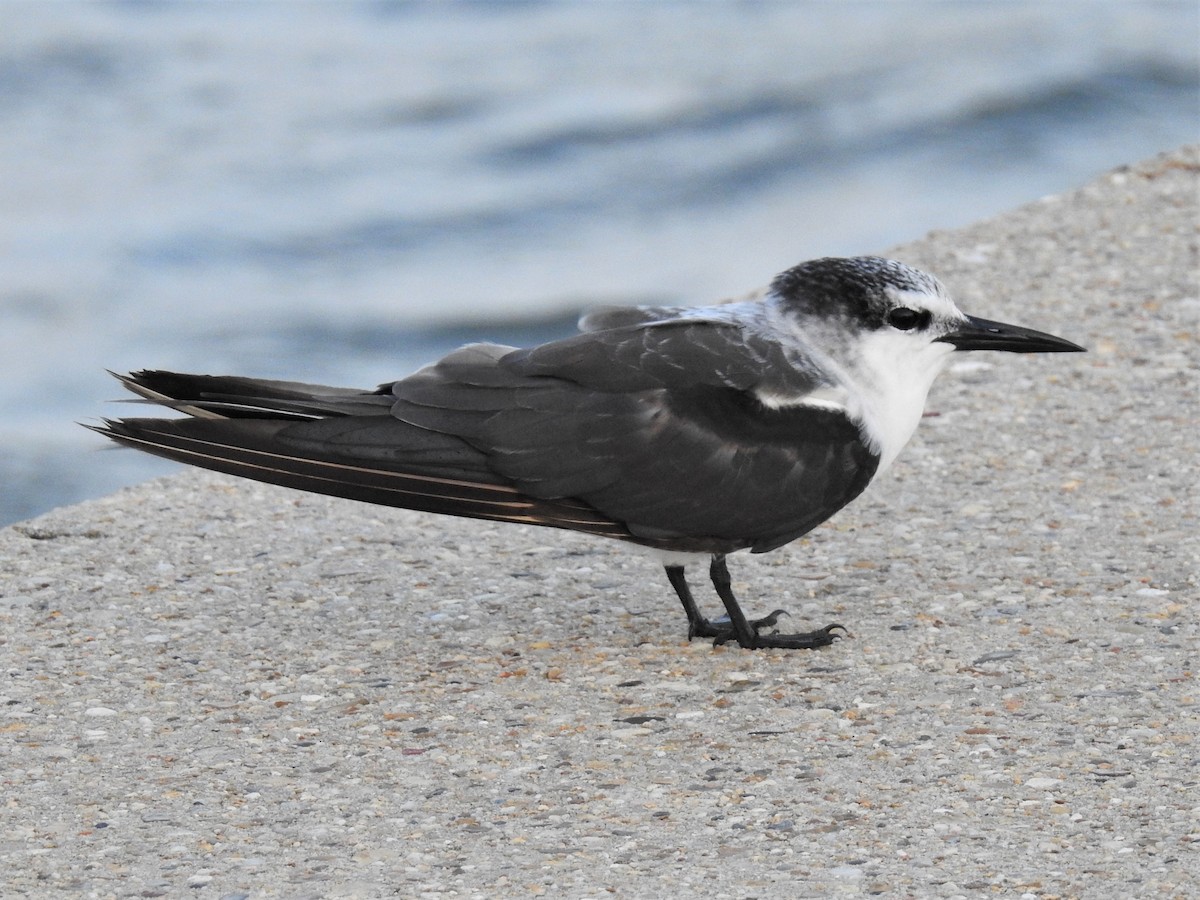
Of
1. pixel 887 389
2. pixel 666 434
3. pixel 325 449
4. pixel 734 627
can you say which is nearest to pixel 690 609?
pixel 734 627

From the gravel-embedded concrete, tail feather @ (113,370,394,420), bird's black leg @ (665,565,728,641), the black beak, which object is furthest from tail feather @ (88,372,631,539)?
the black beak

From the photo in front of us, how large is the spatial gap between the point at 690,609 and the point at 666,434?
0.52 meters

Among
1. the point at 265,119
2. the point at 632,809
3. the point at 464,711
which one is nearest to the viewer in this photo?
the point at 632,809

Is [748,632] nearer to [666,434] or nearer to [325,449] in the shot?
[666,434]

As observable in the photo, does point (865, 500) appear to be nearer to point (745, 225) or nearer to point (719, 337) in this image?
point (719, 337)

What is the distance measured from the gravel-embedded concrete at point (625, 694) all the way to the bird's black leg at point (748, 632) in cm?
5

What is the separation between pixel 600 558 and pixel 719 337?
981 mm

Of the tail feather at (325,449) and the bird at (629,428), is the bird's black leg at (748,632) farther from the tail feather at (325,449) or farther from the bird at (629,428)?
the tail feather at (325,449)

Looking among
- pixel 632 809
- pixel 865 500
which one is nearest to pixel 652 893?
pixel 632 809

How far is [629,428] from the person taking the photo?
421 cm

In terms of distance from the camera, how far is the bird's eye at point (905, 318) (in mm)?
4387

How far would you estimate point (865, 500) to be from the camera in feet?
17.4

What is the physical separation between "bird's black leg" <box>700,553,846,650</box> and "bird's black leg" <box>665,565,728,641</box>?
0.07 meters

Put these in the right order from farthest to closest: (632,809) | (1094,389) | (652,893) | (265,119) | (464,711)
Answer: (265,119)
(1094,389)
(464,711)
(632,809)
(652,893)
